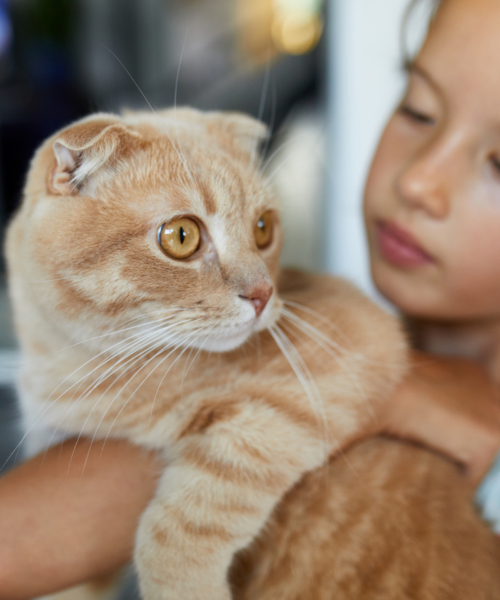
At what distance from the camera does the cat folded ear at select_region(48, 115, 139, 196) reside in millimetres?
692

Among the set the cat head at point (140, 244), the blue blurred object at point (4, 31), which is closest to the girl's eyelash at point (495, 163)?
the cat head at point (140, 244)

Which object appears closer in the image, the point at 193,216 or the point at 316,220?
the point at 193,216

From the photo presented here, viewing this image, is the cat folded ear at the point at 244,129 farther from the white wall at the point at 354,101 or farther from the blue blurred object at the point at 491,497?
the white wall at the point at 354,101

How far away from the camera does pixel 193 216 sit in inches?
32.2

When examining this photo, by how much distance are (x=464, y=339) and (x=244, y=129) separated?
816mm

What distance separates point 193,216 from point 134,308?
0.18 meters

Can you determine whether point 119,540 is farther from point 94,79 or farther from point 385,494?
point 94,79

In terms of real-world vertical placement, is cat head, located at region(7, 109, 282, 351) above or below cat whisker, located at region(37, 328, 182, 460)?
above

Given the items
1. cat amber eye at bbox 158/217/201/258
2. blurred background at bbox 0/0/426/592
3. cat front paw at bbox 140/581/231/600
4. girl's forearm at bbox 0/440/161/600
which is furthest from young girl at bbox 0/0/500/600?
blurred background at bbox 0/0/426/592

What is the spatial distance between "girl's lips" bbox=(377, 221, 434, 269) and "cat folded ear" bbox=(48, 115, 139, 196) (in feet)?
2.08

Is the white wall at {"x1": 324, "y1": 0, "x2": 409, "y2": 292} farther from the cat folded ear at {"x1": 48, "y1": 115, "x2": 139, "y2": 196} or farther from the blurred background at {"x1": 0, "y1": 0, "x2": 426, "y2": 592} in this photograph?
the cat folded ear at {"x1": 48, "y1": 115, "x2": 139, "y2": 196}

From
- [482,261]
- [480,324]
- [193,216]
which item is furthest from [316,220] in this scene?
[193,216]

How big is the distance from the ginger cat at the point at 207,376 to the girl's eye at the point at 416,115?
1.44 feet

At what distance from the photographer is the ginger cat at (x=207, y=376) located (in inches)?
30.6
